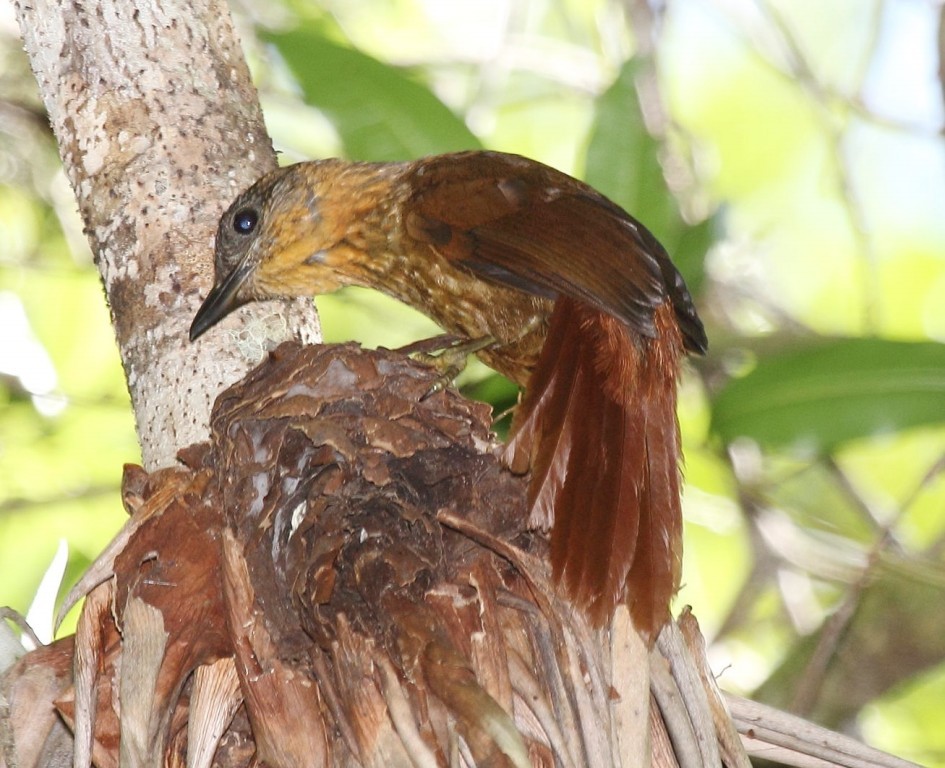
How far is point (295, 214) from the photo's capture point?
366 centimetres

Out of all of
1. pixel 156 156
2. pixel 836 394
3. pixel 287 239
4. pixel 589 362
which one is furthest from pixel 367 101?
pixel 836 394

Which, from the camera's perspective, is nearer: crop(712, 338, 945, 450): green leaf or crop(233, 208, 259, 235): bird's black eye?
crop(233, 208, 259, 235): bird's black eye

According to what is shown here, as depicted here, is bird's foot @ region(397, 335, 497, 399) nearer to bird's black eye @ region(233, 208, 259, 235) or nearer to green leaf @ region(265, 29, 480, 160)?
bird's black eye @ region(233, 208, 259, 235)

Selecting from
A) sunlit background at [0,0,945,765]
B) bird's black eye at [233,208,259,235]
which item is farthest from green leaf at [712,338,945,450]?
bird's black eye at [233,208,259,235]

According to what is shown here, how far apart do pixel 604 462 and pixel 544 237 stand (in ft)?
2.58

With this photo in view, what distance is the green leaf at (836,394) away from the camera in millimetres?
3332

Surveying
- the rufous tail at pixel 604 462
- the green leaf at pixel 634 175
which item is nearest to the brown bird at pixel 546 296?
the rufous tail at pixel 604 462

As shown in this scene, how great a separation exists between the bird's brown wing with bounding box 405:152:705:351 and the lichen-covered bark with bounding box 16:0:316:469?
0.49 meters

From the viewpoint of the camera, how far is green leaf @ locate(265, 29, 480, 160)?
141 inches

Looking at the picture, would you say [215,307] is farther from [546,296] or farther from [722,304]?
[722,304]

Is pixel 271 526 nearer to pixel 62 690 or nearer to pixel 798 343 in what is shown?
pixel 62 690

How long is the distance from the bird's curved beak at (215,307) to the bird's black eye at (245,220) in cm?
21

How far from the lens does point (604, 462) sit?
228 cm

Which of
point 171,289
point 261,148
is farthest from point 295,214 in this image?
point 171,289
